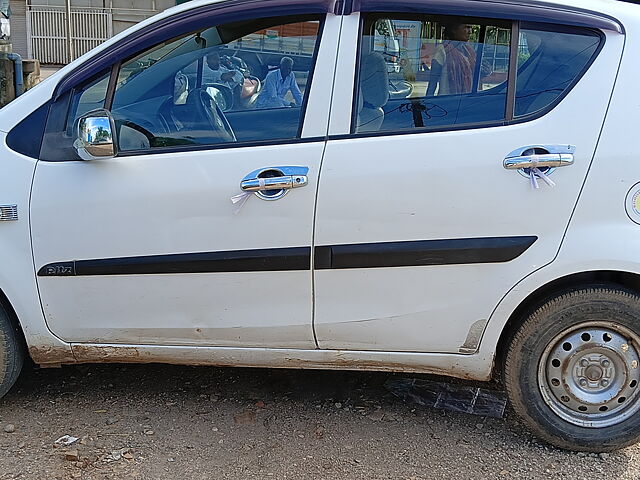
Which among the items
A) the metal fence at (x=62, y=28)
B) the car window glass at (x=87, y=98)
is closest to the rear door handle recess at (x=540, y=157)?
the car window glass at (x=87, y=98)

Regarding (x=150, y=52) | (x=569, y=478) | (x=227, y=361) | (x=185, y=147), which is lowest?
(x=569, y=478)

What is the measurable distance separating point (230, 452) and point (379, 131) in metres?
1.50

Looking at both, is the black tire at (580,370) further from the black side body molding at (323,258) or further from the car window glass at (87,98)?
the car window glass at (87,98)

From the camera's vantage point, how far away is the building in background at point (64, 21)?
2183cm

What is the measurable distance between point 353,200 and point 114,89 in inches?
44.1

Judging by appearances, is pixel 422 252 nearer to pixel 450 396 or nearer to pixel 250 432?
pixel 450 396

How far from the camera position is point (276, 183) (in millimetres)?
2898

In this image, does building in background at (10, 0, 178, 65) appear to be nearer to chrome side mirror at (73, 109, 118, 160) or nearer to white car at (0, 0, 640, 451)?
white car at (0, 0, 640, 451)

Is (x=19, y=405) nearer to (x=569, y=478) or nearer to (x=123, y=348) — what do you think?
(x=123, y=348)

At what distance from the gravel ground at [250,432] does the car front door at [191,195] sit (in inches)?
18.1

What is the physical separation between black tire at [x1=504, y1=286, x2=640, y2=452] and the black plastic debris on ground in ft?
1.19

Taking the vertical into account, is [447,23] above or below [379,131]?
above

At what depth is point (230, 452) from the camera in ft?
10.3

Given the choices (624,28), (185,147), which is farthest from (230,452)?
(624,28)
